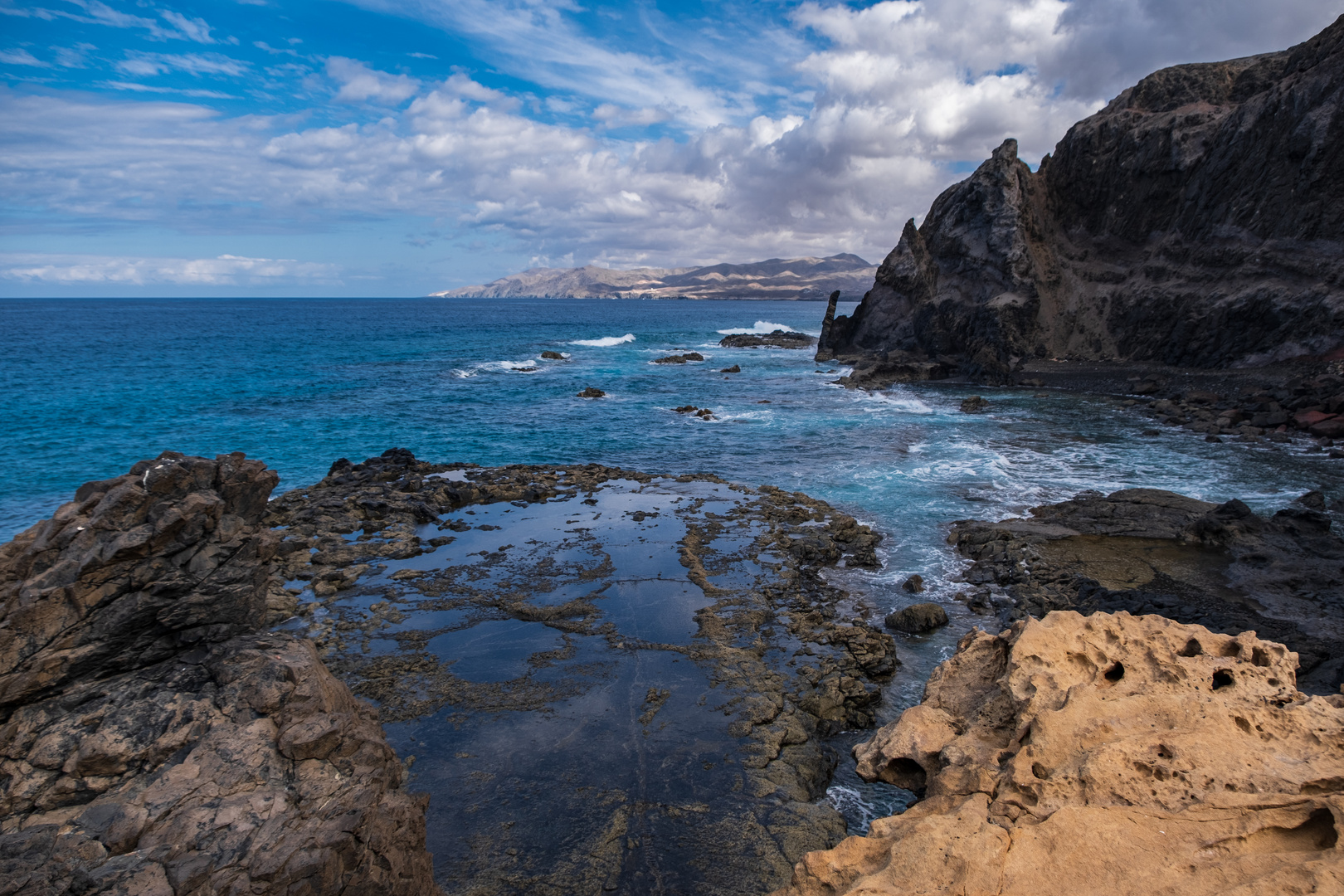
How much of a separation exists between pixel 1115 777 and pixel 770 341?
8446 centimetres

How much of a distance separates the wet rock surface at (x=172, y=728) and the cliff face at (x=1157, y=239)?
163ft

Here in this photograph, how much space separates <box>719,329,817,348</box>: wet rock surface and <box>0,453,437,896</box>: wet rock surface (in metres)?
80.1

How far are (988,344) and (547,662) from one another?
50.2m

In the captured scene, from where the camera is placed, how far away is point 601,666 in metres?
12.3

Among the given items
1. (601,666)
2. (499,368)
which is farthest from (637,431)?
(499,368)

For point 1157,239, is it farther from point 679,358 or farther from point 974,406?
point 679,358

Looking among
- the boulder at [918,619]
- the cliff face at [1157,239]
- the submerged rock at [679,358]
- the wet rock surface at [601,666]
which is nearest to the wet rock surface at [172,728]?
the wet rock surface at [601,666]

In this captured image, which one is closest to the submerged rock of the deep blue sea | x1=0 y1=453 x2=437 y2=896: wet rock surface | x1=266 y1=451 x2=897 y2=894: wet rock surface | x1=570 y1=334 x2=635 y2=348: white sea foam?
the deep blue sea

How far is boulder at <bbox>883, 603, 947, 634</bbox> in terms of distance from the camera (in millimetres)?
13562

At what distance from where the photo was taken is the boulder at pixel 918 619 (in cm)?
1356

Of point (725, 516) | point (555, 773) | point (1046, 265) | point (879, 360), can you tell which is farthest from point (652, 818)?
point (1046, 265)

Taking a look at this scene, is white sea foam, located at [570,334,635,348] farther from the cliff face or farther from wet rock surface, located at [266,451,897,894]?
wet rock surface, located at [266,451,897,894]

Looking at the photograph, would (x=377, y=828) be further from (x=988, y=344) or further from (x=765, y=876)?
(x=988, y=344)

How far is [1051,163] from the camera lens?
56.2 m
